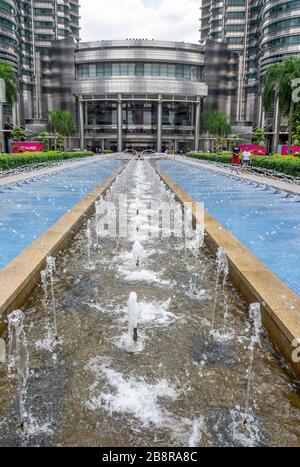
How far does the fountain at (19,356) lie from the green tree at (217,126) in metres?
79.1

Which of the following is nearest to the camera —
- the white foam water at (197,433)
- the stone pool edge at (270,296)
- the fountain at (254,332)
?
the white foam water at (197,433)

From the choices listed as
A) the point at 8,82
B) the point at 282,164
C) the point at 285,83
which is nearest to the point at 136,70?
the point at 8,82

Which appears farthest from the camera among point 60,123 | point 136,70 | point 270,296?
point 136,70

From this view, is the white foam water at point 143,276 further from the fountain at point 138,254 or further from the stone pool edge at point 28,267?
the stone pool edge at point 28,267

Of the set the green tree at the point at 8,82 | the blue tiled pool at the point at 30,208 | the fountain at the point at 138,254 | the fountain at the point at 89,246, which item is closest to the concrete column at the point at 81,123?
the green tree at the point at 8,82

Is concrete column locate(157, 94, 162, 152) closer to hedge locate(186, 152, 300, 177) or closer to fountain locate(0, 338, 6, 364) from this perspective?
hedge locate(186, 152, 300, 177)

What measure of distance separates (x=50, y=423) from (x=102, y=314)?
7.66 ft

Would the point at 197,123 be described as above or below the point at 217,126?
above

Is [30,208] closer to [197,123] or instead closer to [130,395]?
[130,395]

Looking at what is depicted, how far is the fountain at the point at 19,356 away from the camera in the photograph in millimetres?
3821

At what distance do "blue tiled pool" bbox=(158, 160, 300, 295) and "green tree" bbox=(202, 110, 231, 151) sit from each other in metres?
65.0

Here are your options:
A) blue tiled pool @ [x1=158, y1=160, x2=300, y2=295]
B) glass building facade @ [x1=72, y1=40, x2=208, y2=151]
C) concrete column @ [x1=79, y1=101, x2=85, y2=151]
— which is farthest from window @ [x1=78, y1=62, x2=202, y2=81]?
blue tiled pool @ [x1=158, y1=160, x2=300, y2=295]

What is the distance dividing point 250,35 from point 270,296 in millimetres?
111436

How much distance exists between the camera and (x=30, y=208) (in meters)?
14.1
